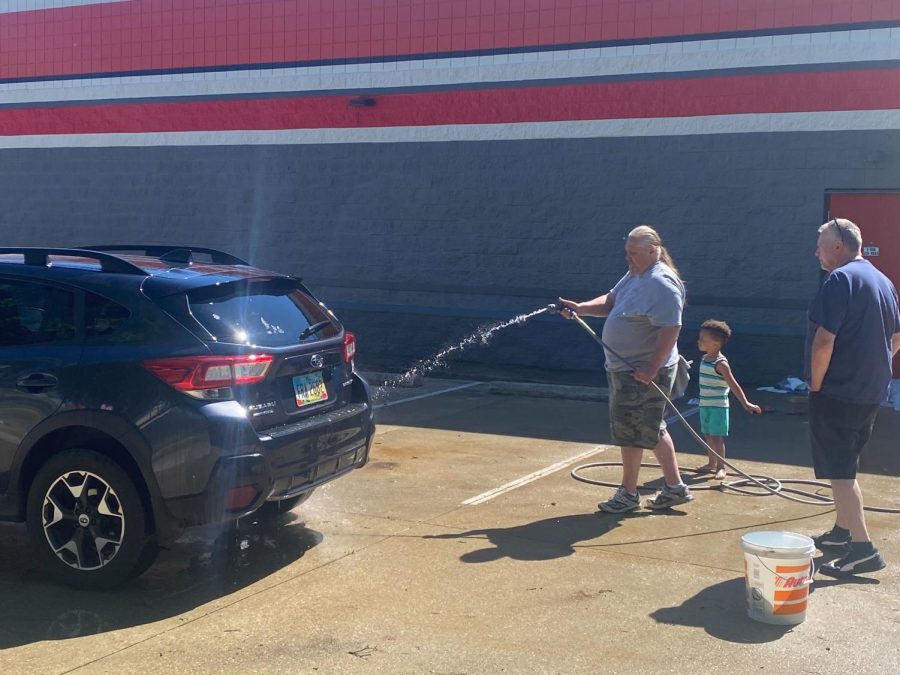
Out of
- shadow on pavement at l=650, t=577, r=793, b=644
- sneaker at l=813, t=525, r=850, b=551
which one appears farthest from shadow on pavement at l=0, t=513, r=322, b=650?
sneaker at l=813, t=525, r=850, b=551

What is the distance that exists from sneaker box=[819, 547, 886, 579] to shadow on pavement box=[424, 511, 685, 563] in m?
1.41

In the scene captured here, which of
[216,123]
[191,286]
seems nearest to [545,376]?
[216,123]

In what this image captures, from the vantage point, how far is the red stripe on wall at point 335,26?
42.7ft

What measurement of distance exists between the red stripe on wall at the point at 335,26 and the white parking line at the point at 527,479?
21.5ft

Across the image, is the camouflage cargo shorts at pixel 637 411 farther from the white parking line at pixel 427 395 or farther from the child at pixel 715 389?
the white parking line at pixel 427 395

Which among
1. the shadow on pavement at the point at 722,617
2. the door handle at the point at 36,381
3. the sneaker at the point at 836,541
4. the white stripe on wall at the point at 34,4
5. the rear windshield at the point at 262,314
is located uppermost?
the white stripe on wall at the point at 34,4

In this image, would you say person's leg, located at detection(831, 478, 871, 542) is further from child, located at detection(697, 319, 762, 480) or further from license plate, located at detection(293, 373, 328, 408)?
license plate, located at detection(293, 373, 328, 408)

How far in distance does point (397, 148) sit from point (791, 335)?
20.4 feet

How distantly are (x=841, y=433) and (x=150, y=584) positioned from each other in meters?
3.93

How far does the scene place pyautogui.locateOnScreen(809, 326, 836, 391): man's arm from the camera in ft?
18.7

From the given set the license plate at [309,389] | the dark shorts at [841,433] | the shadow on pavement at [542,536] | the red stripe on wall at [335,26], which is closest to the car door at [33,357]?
the license plate at [309,389]

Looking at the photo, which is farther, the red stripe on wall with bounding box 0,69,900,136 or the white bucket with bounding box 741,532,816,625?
the red stripe on wall with bounding box 0,69,900,136

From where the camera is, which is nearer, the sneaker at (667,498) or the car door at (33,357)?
the car door at (33,357)

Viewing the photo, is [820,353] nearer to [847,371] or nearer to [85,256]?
[847,371]
